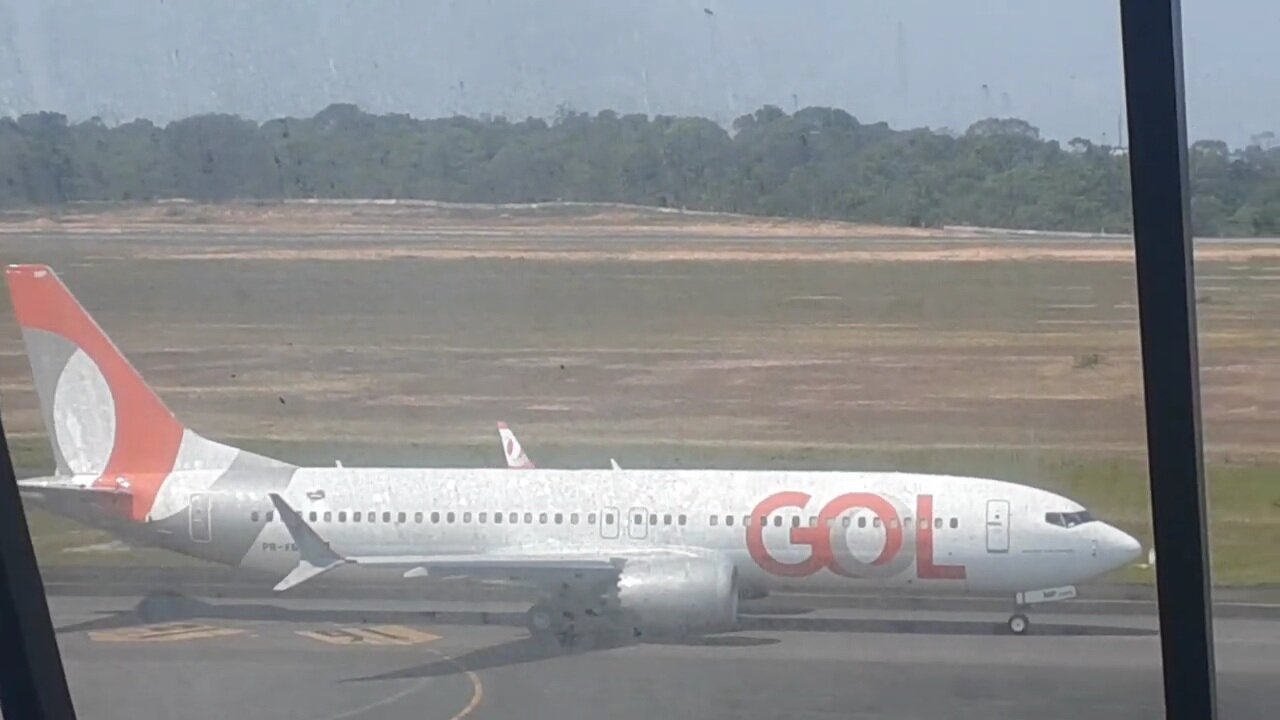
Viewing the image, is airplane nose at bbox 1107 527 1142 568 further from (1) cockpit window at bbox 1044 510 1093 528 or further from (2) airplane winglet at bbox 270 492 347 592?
(2) airplane winglet at bbox 270 492 347 592

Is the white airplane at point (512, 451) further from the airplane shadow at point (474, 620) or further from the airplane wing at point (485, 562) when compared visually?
the airplane shadow at point (474, 620)

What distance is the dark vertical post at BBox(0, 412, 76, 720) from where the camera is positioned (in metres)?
2.26

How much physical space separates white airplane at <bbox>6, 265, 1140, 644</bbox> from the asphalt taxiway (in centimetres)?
5

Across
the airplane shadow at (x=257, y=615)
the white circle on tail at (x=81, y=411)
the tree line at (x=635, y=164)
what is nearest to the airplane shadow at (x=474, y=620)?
the airplane shadow at (x=257, y=615)

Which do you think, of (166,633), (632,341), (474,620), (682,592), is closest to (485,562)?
(474,620)

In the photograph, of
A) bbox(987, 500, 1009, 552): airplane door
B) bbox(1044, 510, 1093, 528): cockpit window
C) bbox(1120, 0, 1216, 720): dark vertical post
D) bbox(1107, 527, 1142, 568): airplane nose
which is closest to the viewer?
bbox(1120, 0, 1216, 720): dark vertical post

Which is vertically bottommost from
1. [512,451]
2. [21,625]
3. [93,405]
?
[21,625]

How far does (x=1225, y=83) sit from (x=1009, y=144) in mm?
285

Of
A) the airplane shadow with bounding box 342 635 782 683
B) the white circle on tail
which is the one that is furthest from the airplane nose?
the white circle on tail

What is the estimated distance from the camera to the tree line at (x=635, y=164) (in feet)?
6.81

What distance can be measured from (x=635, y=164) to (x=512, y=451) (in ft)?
1.62

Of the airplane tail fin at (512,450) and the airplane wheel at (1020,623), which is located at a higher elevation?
the airplane tail fin at (512,450)

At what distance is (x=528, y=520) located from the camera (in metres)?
2.40

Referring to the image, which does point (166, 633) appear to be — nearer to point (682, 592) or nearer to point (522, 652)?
point (522, 652)
